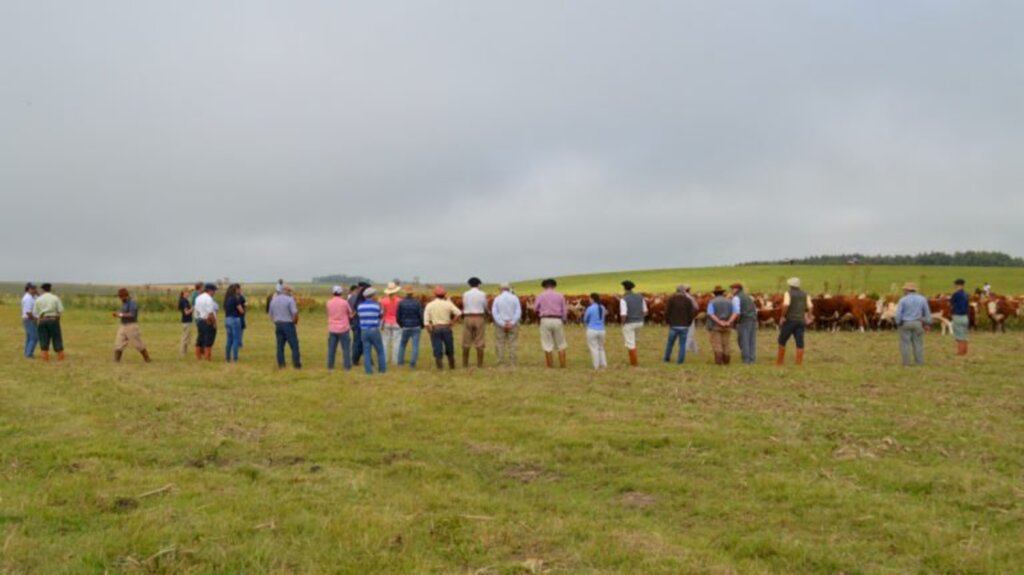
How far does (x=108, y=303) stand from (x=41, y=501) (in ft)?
126

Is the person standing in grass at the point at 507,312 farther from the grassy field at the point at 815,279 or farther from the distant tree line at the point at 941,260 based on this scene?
the distant tree line at the point at 941,260

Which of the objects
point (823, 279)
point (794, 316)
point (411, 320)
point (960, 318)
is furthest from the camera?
point (823, 279)

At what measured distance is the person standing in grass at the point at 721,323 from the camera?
598 inches

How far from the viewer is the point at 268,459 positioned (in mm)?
7438

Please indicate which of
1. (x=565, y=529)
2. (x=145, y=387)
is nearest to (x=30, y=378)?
(x=145, y=387)

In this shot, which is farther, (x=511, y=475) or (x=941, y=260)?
(x=941, y=260)

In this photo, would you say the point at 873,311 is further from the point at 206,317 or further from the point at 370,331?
the point at 206,317

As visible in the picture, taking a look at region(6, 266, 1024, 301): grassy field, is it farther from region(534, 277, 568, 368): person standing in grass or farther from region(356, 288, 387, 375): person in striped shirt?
region(356, 288, 387, 375): person in striped shirt

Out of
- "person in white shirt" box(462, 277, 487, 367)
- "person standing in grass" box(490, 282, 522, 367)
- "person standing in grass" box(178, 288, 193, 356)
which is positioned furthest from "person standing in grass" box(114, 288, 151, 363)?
"person standing in grass" box(490, 282, 522, 367)

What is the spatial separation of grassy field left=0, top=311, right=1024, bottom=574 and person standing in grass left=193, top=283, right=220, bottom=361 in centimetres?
343

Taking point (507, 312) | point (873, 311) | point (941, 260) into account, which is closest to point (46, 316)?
point (507, 312)

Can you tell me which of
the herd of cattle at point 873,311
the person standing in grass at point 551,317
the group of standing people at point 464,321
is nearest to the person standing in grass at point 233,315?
the group of standing people at point 464,321

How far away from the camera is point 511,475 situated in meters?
6.99

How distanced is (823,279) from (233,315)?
44.4 meters
